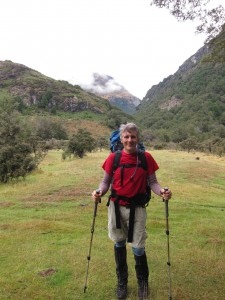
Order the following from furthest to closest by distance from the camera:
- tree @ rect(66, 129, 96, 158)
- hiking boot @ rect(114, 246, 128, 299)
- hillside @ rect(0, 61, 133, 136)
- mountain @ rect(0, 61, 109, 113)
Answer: mountain @ rect(0, 61, 109, 113)
hillside @ rect(0, 61, 133, 136)
tree @ rect(66, 129, 96, 158)
hiking boot @ rect(114, 246, 128, 299)

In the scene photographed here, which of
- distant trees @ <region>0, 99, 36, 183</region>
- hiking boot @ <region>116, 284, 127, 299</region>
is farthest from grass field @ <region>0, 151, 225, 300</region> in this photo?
distant trees @ <region>0, 99, 36, 183</region>

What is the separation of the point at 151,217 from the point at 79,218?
9.04 feet

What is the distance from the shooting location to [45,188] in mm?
19406

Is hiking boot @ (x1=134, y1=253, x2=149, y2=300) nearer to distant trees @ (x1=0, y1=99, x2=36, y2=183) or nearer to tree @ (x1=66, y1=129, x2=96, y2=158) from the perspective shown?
distant trees @ (x1=0, y1=99, x2=36, y2=183)

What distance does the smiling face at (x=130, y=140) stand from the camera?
5898 mm

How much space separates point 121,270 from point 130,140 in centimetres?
247

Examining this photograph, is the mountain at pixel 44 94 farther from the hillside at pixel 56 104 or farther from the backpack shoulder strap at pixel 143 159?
the backpack shoulder strap at pixel 143 159

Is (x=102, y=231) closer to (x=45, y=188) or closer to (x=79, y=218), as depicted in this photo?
(x=79, y=218)

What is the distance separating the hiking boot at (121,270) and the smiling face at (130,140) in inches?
73.9

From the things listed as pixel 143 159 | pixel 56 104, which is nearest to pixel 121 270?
pixel 143 159

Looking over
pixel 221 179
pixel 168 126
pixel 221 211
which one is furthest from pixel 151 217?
pixel 168 126

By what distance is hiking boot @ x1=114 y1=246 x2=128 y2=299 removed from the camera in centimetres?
627

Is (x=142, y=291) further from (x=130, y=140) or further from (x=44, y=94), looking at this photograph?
(x=44, y=94)

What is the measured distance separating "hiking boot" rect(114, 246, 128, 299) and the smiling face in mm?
1876
